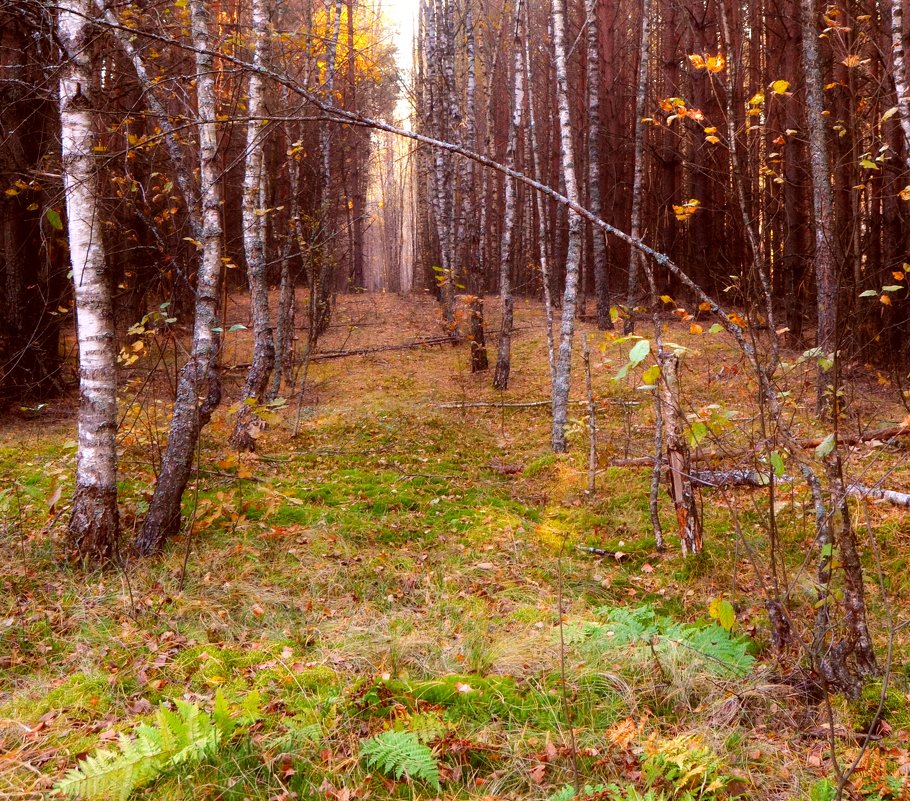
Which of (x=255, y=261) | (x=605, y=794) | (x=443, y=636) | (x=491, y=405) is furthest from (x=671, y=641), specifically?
(x=491, y=405)

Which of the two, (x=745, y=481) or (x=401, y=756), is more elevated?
(x=745, y=481)

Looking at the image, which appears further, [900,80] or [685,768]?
[900,80]

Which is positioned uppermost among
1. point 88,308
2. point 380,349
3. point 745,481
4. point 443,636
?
point 88,308

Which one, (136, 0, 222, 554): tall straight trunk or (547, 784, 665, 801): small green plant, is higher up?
(136, 0, 222, 554): tall straight trunk

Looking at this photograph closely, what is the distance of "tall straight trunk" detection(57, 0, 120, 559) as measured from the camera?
173 inches

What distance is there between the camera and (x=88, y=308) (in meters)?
4.52

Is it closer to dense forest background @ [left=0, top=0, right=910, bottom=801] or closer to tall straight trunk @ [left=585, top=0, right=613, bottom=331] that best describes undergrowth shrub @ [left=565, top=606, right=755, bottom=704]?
dense forest background @ [left=0, top=0, right=910, bottom=801]

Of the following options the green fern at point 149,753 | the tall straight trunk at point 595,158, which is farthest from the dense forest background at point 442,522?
the tall straight trunk at point 595,158

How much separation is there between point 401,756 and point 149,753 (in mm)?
996

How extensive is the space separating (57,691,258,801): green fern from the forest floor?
0.06m

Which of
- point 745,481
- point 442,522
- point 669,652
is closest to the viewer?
point 669,652

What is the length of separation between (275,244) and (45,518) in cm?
1141

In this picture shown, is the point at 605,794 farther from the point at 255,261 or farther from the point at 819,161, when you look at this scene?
the point at 819,161

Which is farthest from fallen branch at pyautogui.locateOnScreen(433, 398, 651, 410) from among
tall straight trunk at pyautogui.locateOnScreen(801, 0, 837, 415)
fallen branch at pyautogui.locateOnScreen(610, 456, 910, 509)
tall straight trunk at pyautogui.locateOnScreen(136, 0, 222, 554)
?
tall straight trunk at pyautogui.locateOnScreen(136, 0, 222, 554)
